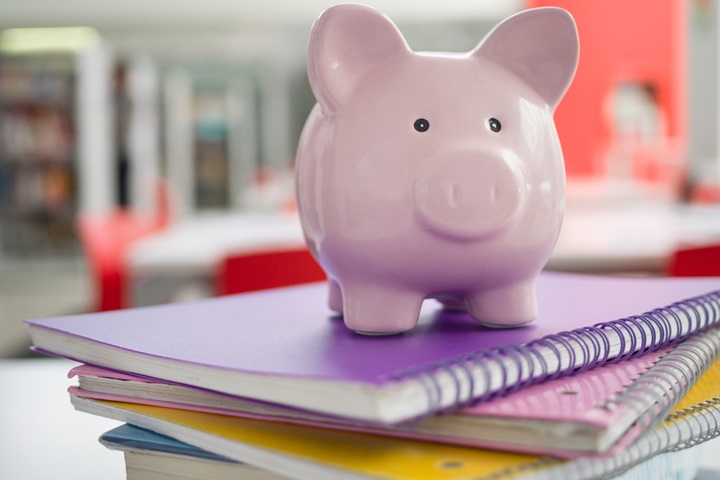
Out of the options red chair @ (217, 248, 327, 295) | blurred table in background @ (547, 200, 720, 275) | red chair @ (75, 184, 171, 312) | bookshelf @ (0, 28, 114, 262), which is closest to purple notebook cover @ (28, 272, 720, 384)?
red chair @ (217, 248, 327, 295)

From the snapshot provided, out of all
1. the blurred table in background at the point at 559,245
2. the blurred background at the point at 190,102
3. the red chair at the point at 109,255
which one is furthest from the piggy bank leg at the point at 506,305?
the blurred background at the point at 190,102

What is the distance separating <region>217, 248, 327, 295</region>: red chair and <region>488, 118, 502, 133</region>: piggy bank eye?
930 mm

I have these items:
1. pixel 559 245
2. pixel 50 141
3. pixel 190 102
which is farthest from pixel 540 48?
pixel 190 102

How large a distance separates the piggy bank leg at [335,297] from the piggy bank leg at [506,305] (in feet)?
0.38

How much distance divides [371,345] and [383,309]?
50 millimetres

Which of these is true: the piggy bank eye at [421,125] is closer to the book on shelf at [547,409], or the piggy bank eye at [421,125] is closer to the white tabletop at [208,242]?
the book on shelf at [547,409]

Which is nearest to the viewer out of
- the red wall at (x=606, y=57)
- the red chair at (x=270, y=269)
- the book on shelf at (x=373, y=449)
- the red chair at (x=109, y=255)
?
the book on shelf at (x=373, y=449)

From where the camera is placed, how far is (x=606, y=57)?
25.9 feet

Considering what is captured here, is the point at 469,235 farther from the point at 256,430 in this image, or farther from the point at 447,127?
the point at 256,430

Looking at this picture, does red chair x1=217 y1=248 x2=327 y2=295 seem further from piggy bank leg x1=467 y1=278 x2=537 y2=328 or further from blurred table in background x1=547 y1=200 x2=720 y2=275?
piggy bank leg x1=467 y1=278 x2=537 y2=328

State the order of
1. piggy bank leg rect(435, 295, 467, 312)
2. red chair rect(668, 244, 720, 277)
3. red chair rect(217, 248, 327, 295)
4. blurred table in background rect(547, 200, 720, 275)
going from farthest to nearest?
blurred table in background rect(547, 200, 720, 275) → red chair rect(217, 248, 327, 295) → red chair rect(668, 244, 720, 277) → piggy bank leg rect(435, 295, 467, 312)

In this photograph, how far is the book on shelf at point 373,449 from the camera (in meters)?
0.39

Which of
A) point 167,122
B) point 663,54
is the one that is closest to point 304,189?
point 167,122

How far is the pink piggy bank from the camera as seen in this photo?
20.8 inches
